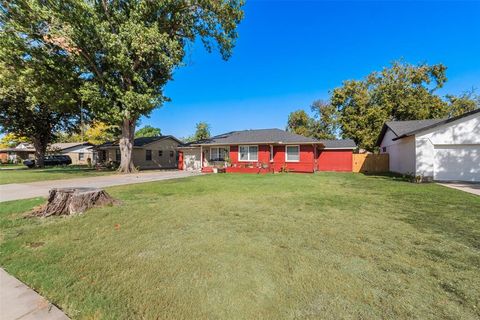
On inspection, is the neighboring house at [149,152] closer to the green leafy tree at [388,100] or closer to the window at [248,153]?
the window at [248,153]

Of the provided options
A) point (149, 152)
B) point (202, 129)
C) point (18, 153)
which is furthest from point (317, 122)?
point (18, 153)

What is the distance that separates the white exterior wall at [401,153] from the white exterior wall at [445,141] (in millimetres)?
871

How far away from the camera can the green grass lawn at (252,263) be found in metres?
2.44

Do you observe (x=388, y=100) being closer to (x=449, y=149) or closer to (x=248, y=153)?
(x=449, y=149)

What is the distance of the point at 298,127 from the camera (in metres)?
40.2

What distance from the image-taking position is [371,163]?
70.3ft

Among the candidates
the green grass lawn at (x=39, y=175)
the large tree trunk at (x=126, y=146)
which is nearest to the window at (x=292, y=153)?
the large tree trunk at (x=126, y=146)

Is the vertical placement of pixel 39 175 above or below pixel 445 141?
below

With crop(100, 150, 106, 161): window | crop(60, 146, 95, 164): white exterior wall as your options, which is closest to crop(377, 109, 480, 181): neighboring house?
crop(100, 150, 106, 161): window

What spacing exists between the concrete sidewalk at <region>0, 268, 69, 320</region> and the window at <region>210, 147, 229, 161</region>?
19.1 m

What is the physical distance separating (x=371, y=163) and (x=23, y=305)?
77.6 feet

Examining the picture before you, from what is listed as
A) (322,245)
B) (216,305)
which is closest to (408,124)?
(322,245)

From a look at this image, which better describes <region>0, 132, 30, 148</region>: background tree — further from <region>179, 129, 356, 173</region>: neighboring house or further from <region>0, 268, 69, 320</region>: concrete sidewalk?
<region>0, 268, 69, 320</region>: concrete sidewalk

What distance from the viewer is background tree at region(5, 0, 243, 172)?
14609 millimetres
